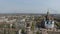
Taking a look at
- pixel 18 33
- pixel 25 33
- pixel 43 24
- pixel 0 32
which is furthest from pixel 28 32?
pixel 43 24

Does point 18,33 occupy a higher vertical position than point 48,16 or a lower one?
lower

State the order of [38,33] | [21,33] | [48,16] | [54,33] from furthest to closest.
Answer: [48,16] → [54,33] → [21,33] → [38,33]

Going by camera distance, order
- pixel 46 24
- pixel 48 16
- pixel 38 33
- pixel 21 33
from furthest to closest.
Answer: pixel 46 24
pixel 48 16
pixel 21 33
pixel 38 33

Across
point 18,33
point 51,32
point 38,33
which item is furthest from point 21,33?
point 51,32

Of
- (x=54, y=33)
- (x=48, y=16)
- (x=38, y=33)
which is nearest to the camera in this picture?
(x=38, y=33)

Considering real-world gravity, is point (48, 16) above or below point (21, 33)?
above

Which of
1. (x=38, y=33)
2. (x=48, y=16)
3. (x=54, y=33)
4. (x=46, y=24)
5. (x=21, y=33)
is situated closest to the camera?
(x=38, y=33)

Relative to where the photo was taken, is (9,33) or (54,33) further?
(54,33)

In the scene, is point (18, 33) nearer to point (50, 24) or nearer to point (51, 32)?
point (51, 32)

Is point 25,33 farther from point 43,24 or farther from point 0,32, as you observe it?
point 43,24
